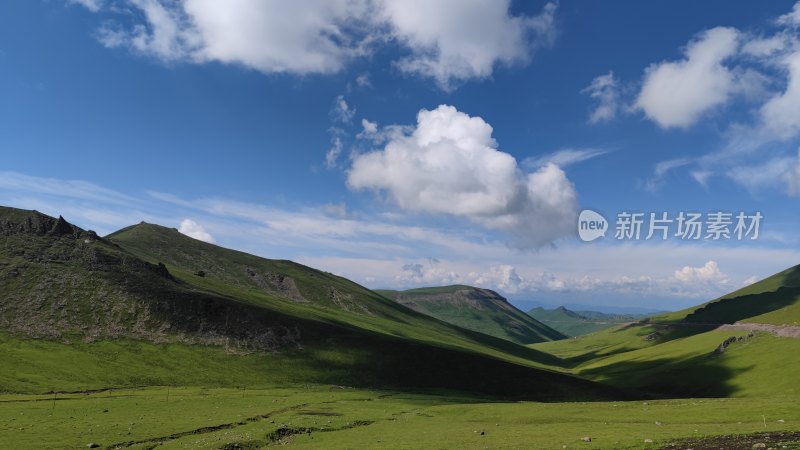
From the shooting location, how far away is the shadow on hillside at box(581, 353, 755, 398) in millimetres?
122250

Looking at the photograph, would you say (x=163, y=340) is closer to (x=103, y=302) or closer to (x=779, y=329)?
(x=103, y=302)

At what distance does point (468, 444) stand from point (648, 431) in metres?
18.3

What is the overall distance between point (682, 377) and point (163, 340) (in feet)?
496

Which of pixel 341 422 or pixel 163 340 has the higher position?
pixel 341 422

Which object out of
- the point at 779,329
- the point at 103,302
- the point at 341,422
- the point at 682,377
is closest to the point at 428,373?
the point at 341,422

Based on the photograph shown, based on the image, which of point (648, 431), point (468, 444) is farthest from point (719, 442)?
point (468, 444)

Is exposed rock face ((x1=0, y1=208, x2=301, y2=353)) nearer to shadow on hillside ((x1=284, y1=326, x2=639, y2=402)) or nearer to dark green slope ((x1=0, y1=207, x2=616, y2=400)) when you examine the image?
dark green slope ((x1=0, y1=207, x2=616, y2=400))

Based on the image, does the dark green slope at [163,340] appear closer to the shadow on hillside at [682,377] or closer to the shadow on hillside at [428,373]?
the shadow on hillside at [428,373]

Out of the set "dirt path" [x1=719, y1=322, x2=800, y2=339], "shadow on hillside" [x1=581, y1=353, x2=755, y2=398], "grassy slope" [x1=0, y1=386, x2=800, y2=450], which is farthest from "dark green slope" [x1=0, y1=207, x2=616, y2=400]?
"dirt path" [x1=719, y1=322, x2=800, y2=339]

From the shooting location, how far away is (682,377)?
452ft

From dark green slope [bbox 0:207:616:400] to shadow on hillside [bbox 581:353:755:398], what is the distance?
2543 cm

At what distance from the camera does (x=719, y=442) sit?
36.9 m

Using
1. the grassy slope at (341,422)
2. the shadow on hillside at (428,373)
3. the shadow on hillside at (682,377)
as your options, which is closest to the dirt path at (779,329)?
the shadow on hillside at (682,377)

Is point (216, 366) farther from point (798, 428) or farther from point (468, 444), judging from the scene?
point (798, 428)
